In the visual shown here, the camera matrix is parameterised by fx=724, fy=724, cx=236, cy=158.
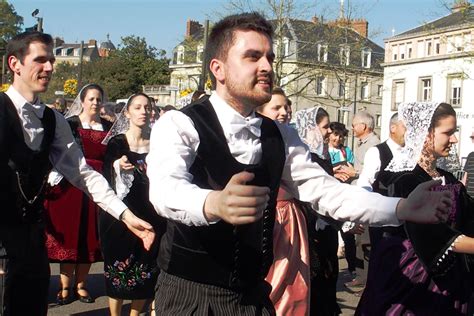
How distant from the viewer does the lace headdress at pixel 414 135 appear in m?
4.26

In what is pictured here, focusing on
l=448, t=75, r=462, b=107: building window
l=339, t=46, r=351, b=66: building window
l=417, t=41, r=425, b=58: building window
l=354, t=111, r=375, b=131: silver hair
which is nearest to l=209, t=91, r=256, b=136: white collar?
l=354, t=111, r=375, b=131: silver hair

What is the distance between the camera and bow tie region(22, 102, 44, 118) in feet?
12.4

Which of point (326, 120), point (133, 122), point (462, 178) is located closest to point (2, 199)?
point (133, 122)

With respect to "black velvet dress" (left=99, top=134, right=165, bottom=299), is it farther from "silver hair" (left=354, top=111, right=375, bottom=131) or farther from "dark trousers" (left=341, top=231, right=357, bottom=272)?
"silver hair" (left=354, top=111, right=375, bottom=131)

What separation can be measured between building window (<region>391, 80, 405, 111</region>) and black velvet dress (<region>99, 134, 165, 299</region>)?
1842 inches

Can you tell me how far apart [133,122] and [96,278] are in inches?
101

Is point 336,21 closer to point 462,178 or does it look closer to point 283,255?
point 462,178

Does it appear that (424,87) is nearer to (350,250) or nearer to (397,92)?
(397,92)

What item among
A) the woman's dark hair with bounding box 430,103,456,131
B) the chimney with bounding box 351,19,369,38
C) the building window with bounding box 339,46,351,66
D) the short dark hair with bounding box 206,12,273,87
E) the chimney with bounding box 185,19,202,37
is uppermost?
the chimney with bounding box 185,19,202,37

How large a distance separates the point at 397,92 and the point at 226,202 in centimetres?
5168

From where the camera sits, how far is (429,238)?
3895 mm

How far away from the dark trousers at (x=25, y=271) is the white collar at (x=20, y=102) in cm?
60

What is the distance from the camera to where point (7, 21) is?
52125mm

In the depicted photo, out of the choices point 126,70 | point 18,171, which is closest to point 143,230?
point 18,171
